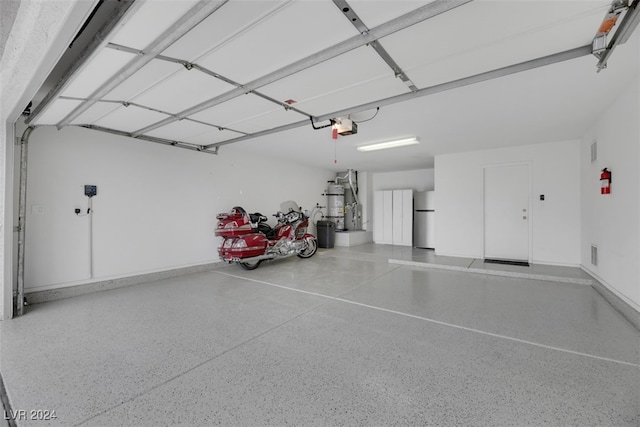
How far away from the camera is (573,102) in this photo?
3057mm

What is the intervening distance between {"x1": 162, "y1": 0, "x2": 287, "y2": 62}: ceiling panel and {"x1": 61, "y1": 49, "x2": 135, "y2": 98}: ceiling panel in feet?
1.02

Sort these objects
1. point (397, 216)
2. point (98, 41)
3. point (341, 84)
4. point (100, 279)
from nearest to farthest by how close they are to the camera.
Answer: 1. point (98, 41)
2. point (341, 84)
3. point (100, 279)
4. point (397, 216)

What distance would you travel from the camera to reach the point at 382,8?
149 cm

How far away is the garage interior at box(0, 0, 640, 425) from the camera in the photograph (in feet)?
4.99

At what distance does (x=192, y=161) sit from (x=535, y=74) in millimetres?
4943

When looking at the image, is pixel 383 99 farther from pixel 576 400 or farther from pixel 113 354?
pixel 113 354

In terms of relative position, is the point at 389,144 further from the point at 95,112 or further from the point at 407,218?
the point at 95,112

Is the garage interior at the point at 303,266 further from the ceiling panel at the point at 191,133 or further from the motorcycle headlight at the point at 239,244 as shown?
the motorcycle headlight at the point at 239,244

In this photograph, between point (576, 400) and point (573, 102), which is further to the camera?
point (573, 102)

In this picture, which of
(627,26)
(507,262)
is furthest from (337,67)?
(507,262)

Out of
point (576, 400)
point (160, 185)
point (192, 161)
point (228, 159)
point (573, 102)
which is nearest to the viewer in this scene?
point (576, 400)

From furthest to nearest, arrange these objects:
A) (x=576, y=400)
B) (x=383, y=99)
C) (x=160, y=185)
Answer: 1. (x=160, y=185)
2. (x=383, y=99)
3. (x=576, y=400)

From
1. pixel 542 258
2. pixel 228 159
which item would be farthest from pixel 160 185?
pixel 542 258

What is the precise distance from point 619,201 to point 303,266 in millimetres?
4627
